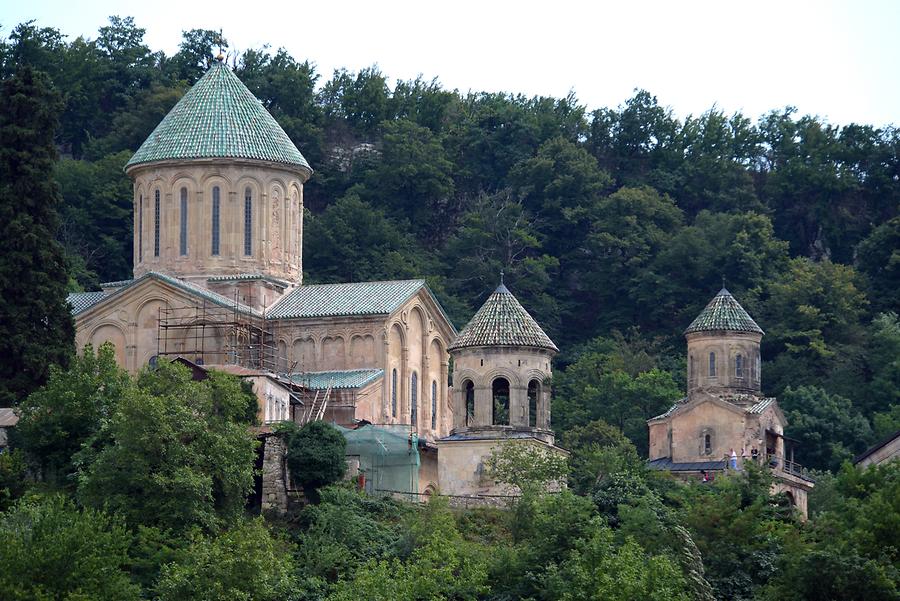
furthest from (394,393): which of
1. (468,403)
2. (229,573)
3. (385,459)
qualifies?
(229,573)

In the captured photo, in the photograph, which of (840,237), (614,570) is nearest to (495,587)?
(614,570)

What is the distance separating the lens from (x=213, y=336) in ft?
177

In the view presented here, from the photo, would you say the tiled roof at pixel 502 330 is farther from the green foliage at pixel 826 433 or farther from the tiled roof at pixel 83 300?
the green foliage at pixel 826 433

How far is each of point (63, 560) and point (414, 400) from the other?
17045mm

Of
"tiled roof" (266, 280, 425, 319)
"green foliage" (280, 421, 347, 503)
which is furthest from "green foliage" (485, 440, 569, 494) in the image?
"tiled roof" (266, 280, 425, 319)

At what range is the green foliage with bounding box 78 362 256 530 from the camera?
43531 mm

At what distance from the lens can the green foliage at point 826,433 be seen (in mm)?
66250

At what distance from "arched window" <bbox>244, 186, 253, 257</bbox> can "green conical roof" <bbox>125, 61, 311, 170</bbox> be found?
998mm

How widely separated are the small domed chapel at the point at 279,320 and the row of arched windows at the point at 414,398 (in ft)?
0.18

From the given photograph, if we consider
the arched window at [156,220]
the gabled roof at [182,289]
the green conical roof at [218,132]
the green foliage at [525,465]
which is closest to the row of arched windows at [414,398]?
the gabled roof at [182,289]

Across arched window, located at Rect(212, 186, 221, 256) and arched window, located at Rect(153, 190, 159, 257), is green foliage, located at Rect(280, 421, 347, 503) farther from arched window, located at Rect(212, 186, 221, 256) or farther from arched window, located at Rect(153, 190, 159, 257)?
arched window, located at Rect(153, 190, 159, 257)

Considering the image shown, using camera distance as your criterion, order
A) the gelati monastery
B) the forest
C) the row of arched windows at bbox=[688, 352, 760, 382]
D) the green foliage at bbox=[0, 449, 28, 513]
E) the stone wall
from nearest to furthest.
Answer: the forest
the green foliage at bbox=[0, 449, 28, 513]
the stone wall
the gelati monastery
the row of arched windows at bbox=[688, 352, 760, 382]

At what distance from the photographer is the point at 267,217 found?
186ft

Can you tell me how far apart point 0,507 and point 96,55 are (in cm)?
4303
